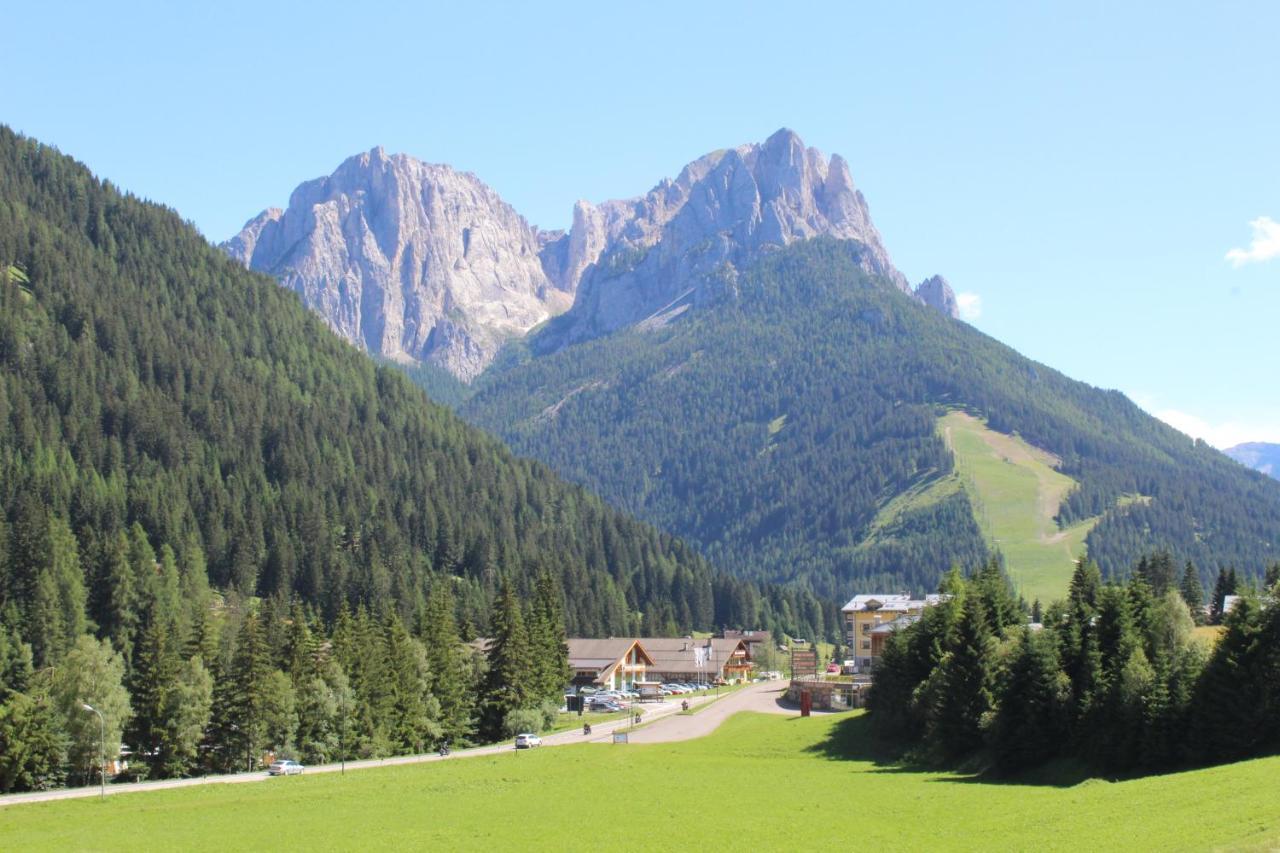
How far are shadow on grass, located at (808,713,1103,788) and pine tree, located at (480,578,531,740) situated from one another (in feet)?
95.3

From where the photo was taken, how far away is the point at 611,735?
362 feet

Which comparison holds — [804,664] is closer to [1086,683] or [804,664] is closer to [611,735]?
[611,735]

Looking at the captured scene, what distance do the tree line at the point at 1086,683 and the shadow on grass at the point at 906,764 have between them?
87 cm

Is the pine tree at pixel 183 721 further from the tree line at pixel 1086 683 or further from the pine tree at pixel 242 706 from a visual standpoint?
the tree line at pixel 1086 683

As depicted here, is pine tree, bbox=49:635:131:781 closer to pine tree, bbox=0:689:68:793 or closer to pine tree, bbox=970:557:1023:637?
pine tree, bbox=0:689:68:793

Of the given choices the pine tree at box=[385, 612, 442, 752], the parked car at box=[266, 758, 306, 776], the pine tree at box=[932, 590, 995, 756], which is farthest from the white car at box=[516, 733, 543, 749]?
the pine tree at box=[932, 590, 995, 756]

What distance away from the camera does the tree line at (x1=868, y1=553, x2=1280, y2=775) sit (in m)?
63.0

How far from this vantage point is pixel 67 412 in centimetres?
18300

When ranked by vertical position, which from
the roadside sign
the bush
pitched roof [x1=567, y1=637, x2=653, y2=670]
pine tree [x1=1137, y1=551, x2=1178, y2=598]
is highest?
pine tree [x1=1137, y1=551, x2=1178, y2=598]

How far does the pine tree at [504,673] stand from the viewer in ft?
371

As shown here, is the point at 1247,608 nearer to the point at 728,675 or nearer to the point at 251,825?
the point at 251,825

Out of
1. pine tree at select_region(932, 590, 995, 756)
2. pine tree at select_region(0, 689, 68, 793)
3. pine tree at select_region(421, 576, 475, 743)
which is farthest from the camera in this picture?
pine tree at select_region(421, 576, 475, 743)

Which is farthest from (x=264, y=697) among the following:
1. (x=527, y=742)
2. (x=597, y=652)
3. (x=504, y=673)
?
(x=597, y=652)

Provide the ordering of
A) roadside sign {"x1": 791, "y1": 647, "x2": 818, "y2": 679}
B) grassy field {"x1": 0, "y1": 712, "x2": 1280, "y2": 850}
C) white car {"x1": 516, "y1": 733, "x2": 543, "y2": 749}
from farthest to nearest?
1. roadside sign {"x1": 791, "y1": 647, "x2": 818, "y2": 679}
2. white car {"x1": 516, "y1": 733, "x2": 543, "y2": 749}
3. grassy field {"x1": 0, "y1": 712, "x2": 1280, "y2": 850}
